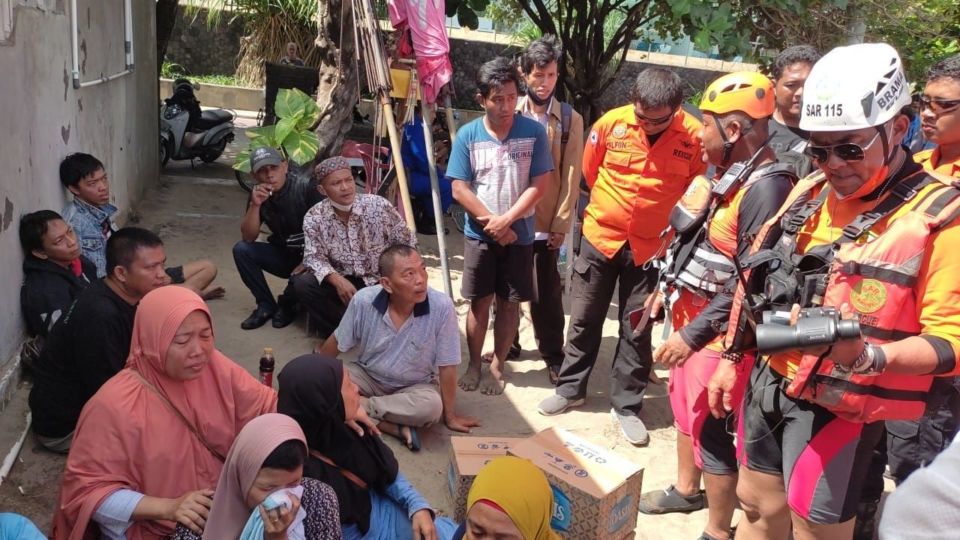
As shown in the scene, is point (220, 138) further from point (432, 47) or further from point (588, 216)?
point (588, 216)

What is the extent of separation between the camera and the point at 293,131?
22.0 ft

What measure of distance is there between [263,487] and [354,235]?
2.61 metres

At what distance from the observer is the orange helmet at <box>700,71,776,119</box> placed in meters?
2.82

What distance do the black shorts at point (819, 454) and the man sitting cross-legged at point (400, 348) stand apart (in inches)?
77.0

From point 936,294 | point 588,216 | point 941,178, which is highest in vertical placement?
point 941,178

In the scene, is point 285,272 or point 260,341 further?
point 285,272

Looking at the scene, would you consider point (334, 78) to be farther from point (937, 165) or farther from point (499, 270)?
point (937, 165)

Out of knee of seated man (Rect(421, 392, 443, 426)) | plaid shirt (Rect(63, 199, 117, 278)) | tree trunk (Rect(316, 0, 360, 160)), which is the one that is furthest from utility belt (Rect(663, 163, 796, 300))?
tree trunk (Rect(316, 0, 360, 160))

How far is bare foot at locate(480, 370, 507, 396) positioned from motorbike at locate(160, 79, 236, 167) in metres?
6.00

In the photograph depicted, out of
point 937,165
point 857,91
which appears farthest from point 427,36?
point 857,91

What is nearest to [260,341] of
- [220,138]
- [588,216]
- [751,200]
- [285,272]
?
[285,272]

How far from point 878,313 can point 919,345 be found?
→ 0.12 meters

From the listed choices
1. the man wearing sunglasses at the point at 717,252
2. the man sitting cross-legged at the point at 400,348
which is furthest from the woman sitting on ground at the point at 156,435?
the man wearing sunglasses at the point at 717,252

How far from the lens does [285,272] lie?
17.4ft
